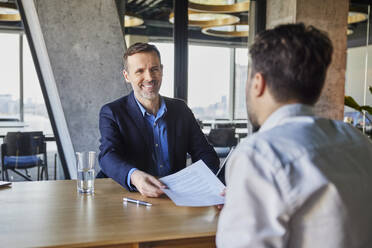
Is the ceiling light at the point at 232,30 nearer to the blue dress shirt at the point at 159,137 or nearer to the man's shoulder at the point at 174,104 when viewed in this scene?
the man's shoulder at the point at 174,104

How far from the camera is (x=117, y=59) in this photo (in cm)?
379

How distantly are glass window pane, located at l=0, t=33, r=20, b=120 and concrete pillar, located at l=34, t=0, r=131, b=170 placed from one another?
592mm

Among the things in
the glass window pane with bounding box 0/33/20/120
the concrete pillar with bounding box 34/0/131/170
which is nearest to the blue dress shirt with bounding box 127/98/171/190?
the concrete pillar with bounding box 34/0/131/170

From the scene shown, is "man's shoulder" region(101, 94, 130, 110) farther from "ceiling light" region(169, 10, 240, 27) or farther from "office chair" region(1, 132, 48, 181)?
"ceiling light" region(169, 10, 240, 27)

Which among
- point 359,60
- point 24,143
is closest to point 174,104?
point 24,143

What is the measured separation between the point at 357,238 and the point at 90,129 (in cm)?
330

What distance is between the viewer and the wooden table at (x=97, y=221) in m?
1.13

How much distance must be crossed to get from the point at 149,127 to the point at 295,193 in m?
1.56

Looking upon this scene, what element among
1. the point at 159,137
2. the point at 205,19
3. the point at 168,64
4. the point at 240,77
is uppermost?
the point at 205,19

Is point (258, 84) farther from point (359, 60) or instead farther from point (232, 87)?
point (359, 60)

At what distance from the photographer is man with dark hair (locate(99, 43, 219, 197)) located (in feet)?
7.06

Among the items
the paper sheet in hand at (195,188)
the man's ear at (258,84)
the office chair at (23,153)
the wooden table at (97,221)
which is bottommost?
the office chair at (23,153)

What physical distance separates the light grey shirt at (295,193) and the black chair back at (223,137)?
389 centimetres

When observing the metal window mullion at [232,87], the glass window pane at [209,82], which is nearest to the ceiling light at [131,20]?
the glass window pane at [209,82]
